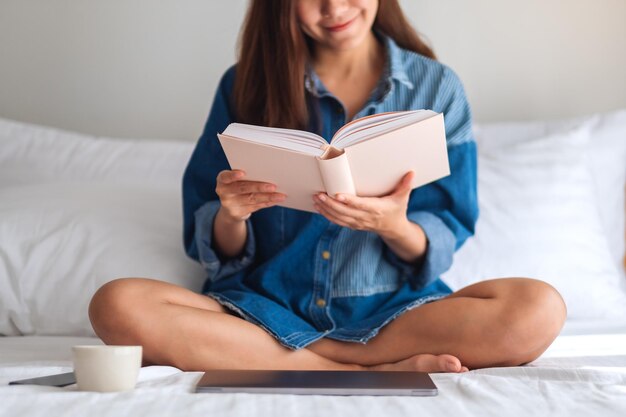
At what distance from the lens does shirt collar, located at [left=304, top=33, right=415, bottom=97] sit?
1.58 m

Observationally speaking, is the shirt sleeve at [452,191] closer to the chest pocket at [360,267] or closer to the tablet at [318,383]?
the chest pocket at [360,267]

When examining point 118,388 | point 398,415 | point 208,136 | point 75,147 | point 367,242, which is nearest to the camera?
point 398,415

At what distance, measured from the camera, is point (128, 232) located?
5.52 ft

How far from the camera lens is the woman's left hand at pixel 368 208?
4.08 feet

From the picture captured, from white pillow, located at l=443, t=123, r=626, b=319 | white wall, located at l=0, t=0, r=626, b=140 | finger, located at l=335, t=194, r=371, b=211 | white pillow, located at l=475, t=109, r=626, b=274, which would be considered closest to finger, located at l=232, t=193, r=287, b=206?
finger, located at l=335, t=194, r=371, b=211

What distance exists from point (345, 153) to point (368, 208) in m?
0.14

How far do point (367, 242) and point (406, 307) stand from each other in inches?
6.3

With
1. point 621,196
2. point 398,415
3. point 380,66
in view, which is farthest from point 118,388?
point 621,196

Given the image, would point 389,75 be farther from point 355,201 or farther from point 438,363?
point 438,363

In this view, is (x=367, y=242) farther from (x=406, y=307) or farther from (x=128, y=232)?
(x=128, y=232)

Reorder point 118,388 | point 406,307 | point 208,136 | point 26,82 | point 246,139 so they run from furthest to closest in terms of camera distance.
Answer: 1. point 26,82
2. point 208,136
3. point 406,307
4. point 246,139
5. point 118,388

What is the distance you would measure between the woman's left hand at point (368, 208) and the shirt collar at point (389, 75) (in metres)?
0.35

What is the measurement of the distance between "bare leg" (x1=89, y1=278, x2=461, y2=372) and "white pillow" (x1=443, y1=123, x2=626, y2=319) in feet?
1.74

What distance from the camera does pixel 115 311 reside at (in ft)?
4.14
